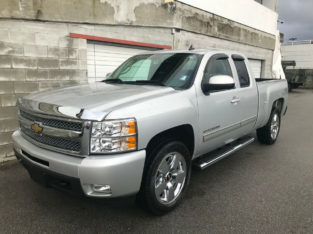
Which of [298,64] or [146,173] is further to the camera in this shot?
[298,64]

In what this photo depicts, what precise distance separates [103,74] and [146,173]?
4607mm

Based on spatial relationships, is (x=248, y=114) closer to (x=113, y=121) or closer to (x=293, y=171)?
(x=293, y=171)

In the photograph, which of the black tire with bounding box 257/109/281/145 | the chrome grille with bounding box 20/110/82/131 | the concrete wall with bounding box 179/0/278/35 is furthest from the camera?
the concrete wall with bounding box 179/0/278/35

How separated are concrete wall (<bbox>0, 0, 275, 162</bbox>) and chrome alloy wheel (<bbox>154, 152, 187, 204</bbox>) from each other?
348cm

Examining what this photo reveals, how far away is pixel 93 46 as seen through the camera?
6.31 metres

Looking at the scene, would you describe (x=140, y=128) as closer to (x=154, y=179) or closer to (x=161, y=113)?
(x=161, y=113)

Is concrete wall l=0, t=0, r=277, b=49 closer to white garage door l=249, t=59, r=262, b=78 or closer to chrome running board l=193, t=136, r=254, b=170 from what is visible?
white garage door l=249, t=59, r=262, b=78

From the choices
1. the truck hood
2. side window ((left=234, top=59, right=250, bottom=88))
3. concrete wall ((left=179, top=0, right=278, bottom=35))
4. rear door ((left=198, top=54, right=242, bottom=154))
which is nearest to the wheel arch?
rear door ((left=198, top=54, right=242, bottom=154))

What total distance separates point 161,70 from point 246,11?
1122 cm

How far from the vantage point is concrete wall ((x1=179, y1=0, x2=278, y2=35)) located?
33.5 ft

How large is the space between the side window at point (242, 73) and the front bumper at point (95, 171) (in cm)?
251

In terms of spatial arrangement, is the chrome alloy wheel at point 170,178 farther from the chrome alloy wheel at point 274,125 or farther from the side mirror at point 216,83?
the chrome alloy wheel at point 274,125

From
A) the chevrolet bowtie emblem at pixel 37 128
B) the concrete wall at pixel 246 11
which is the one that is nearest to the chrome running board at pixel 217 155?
the chevrolet bowtie emblem at pixel 37 128

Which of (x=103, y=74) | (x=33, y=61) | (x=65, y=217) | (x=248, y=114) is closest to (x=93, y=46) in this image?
(x=103, y=74)
